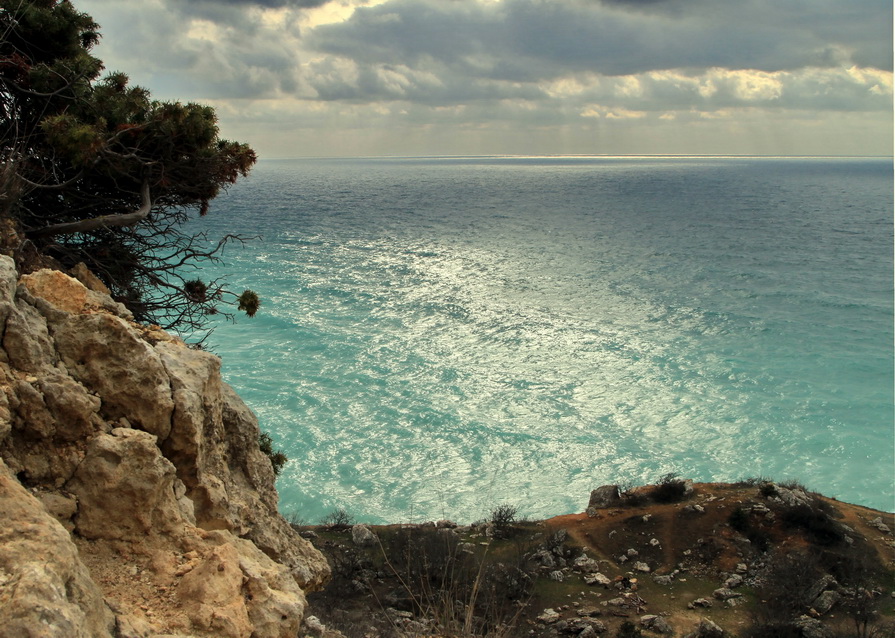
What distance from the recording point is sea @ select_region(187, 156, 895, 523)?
31.2 m

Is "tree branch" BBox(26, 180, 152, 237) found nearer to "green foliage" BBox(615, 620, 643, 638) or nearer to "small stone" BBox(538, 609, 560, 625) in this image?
"small stone" BBox(538, 609, 560, 625)

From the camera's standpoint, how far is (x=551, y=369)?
136 ft

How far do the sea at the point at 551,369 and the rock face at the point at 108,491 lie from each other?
1521 centimetres

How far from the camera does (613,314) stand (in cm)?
5209

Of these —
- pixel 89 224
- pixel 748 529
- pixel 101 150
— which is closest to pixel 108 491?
pixel 89 224

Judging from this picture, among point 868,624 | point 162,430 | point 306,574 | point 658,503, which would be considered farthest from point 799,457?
point 162,430

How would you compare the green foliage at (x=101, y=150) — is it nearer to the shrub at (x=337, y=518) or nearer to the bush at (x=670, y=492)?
the shrub at (x=337, y=518)

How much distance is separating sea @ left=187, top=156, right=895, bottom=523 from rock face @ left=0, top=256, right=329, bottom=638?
15213 mm

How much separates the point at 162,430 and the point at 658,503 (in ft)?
70.6

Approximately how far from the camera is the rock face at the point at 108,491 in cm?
393

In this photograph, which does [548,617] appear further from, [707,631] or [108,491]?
[108,491]

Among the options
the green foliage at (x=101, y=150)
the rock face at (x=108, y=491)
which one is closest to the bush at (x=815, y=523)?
the green foliage at (x=101, y=150)

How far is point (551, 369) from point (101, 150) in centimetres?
3322

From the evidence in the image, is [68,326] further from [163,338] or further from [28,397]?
[163,338]
